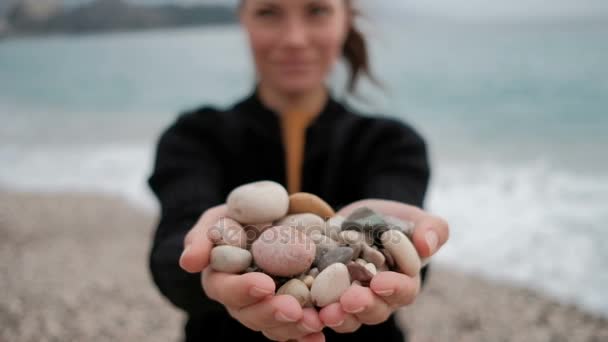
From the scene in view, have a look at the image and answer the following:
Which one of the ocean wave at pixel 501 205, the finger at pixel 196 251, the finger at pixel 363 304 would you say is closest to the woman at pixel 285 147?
the finger at pixel 196 251

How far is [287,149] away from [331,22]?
0.39 metres

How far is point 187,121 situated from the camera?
4.77ft

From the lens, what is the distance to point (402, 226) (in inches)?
37.9

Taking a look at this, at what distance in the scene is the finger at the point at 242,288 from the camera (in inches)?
30.0

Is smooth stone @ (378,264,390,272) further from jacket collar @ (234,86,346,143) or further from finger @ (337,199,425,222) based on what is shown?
jacket collar @ (234,86,346,143)

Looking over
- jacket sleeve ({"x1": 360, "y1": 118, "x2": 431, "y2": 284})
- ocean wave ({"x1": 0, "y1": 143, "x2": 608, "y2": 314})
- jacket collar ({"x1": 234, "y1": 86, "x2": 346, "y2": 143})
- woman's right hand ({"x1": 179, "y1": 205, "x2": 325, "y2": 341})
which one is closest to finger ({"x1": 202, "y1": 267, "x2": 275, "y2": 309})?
woman's right hand ({"x1": 179, "y1": 205, "x2": 325, "y2": 341})

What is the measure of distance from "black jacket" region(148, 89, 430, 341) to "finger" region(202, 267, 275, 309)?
1.53ft

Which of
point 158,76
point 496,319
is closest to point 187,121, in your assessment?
point 496,319

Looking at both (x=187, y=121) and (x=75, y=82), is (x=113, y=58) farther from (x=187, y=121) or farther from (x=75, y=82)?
(x=187, y=121)

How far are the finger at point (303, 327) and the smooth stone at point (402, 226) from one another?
0.25 metres

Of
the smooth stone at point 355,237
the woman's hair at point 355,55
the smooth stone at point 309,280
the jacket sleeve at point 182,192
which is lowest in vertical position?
the jacket sleeve at point 182,192

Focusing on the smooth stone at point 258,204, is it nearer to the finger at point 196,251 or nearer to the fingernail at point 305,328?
the finger at point 196,251

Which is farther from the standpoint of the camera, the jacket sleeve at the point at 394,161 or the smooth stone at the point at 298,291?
the jacket sleeve at the point at 394,161

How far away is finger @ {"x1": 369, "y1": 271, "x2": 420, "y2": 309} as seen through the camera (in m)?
0.79
